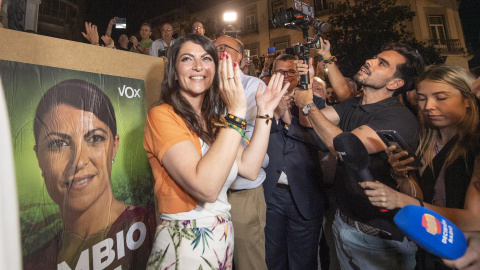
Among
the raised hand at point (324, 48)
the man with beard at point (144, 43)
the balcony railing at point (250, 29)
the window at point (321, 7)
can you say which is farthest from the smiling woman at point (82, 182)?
the balcony railing at point (250, 29)

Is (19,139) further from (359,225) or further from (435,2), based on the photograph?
(435,2)

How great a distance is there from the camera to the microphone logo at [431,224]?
2.81ft

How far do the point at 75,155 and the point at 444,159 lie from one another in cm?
210

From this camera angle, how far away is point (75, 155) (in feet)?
5.11

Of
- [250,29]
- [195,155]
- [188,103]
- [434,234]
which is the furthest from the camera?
[250,29]

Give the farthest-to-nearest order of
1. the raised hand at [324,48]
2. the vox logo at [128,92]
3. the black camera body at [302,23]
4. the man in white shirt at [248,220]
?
1. the raised hand at [324,48]
2. the black camera body at [302,23]
3. the man in white shirt at [248,220]
4. the vox logo at [128,92]

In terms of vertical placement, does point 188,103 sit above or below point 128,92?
below

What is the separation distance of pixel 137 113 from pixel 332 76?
2.04m

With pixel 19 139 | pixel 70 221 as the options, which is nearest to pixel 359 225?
pixel 70 221

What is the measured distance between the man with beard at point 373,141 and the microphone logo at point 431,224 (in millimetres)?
572

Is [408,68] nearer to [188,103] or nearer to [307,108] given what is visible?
[307,108]

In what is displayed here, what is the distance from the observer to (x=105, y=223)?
1673mm

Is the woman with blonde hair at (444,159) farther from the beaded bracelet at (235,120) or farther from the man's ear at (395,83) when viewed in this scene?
the beaded bracelet at (235,120)

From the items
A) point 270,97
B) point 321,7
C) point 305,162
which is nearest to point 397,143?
point 270,97
